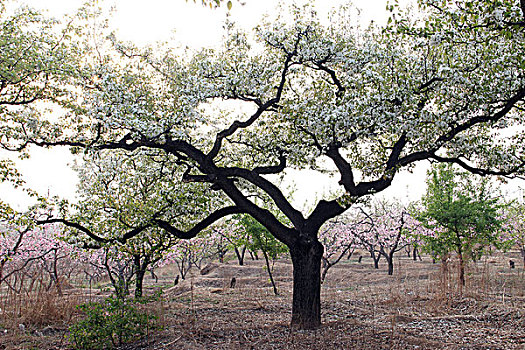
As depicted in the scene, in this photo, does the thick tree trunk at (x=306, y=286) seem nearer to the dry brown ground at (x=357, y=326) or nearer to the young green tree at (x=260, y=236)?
the dry brown ground at (x=357, y=326)

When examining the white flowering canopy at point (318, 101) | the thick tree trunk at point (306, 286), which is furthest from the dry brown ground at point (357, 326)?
the white flowering canopy at point (318, 101)

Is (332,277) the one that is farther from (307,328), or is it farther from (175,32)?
(175,32)

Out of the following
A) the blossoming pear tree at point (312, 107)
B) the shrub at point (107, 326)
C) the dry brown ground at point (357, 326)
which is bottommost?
the dry brown ground at point (357, 326)

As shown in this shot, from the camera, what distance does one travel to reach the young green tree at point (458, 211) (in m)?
14.5

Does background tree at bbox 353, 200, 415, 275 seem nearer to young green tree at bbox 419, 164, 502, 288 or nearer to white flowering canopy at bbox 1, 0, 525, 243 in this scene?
young green tree at bbox 419, 164, 502, 288

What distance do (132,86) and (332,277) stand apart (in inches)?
788

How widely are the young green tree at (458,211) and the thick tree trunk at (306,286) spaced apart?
819cm

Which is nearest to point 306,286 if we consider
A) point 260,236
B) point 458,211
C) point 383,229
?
point 260,236

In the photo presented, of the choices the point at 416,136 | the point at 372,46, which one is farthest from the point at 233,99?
the point at 416,136

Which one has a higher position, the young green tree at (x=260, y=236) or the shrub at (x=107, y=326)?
the young green tree at (x=260, y=236)

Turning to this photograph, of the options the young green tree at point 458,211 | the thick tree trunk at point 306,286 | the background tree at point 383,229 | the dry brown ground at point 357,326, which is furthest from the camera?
the background tree at point 383,229

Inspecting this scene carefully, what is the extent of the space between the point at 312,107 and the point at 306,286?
12.3 ft

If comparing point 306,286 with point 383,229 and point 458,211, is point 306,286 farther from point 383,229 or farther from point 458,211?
point 383,229

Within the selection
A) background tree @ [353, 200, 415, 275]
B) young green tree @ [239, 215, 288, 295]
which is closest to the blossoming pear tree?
young green tree @ [239, 215, 288, 295]
